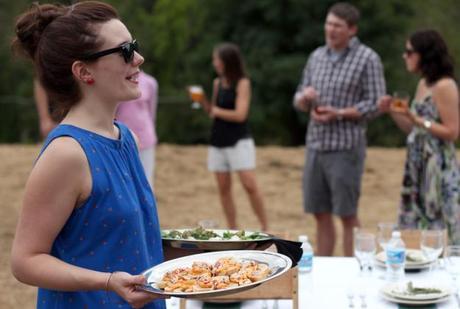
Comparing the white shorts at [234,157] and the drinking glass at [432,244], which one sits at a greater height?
the drinking glass at [432,244]

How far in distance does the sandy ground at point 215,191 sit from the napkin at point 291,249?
3947 mm

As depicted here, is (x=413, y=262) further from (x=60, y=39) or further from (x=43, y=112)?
(x=43, y=112)

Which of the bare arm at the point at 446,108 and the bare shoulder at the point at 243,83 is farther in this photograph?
the bare shoulder at the point at 243,83

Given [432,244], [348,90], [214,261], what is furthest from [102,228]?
[348,90]

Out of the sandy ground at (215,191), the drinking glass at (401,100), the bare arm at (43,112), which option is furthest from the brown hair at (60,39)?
the bare arm at (43,112)

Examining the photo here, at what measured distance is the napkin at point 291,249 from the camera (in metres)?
2.28

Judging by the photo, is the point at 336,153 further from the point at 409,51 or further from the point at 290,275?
the point at 290,275

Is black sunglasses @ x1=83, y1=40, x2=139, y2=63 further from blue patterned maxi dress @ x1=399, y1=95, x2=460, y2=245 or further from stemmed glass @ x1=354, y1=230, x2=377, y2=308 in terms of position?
blue patterned maxi dress @ x1=399, y1=95, x2=460, y2=245

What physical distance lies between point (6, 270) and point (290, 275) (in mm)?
3754

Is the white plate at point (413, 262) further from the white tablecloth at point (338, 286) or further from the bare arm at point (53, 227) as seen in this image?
the bare arm at point (53, 227)

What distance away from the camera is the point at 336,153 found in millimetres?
5375

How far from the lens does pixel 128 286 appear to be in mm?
1974

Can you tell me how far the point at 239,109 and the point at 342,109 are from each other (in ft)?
4.36

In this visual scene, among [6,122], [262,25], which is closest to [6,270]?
[6,122]
